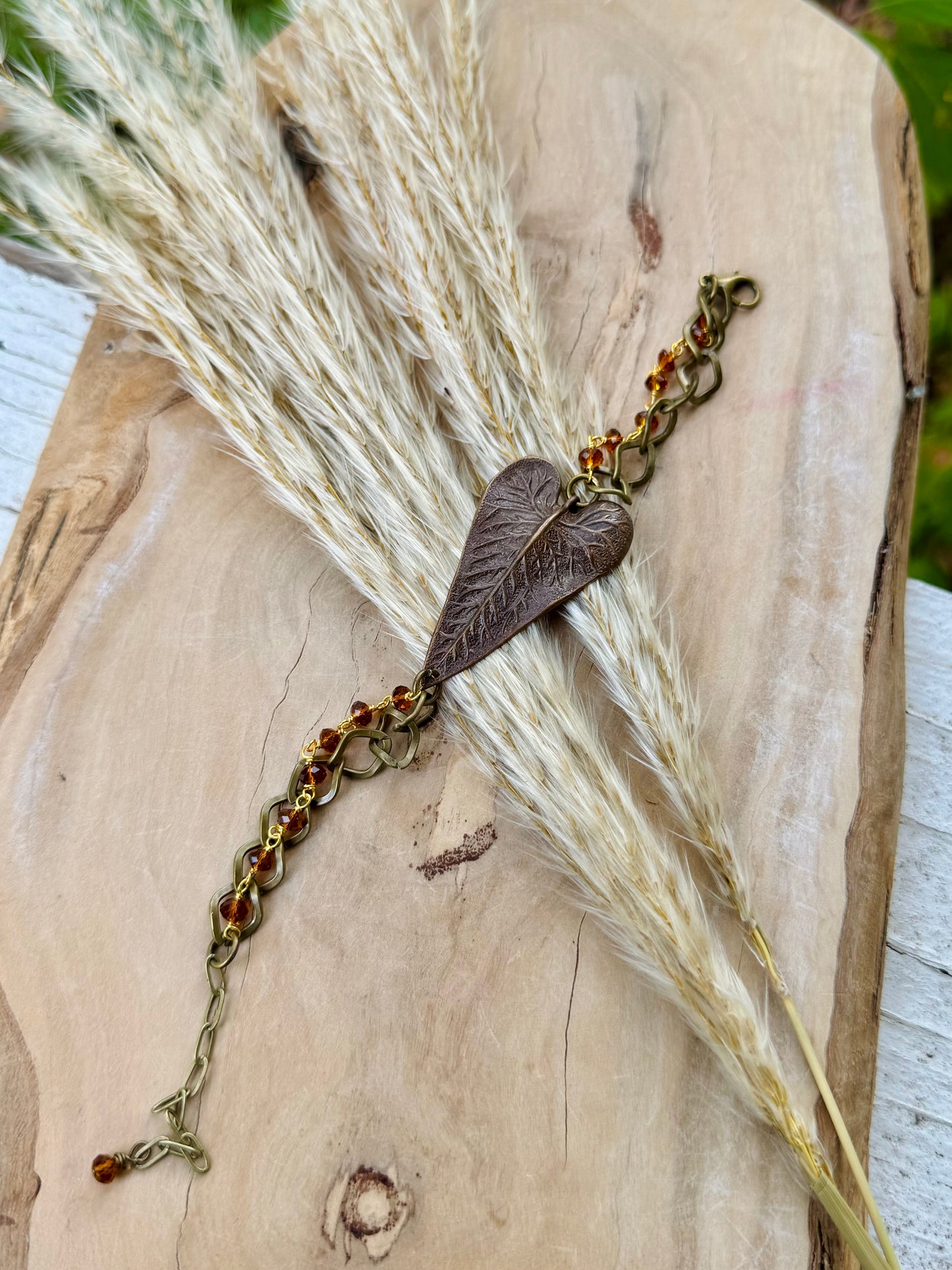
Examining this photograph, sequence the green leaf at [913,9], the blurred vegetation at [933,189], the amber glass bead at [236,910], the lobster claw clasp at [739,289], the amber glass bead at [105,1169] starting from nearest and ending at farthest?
the amber glass bead at [105,1169], the amber glass bead at [236,910], the lobster claw clasp at [739,289], the green leaf at [913,9], the blurred vegetation at [933,189]

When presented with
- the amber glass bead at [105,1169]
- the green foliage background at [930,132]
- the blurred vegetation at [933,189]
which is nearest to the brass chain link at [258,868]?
the amber glass bead at [105,1169]

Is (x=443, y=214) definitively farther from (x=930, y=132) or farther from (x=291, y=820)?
(x=930, y=132)

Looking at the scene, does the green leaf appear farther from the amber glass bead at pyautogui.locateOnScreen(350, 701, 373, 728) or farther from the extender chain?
the amber glass bead at pyautogui.locateOnScreen(350, 701, 373, 728)

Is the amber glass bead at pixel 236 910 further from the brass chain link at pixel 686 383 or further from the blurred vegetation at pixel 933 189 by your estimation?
the blurred vegetation at pixel 933 189

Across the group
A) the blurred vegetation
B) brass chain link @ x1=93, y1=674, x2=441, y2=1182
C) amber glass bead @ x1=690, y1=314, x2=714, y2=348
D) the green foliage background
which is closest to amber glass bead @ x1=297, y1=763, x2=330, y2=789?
brass chain link @ x1=93, y1=674, x2=441, y2=1182

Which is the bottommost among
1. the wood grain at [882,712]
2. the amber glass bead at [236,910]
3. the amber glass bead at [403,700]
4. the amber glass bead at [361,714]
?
the wood grain at [882,712]

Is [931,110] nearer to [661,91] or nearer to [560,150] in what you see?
[661,91]

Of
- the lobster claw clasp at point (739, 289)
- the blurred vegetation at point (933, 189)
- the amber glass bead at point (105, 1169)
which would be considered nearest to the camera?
the amber glass bead at point (105, 1169)
